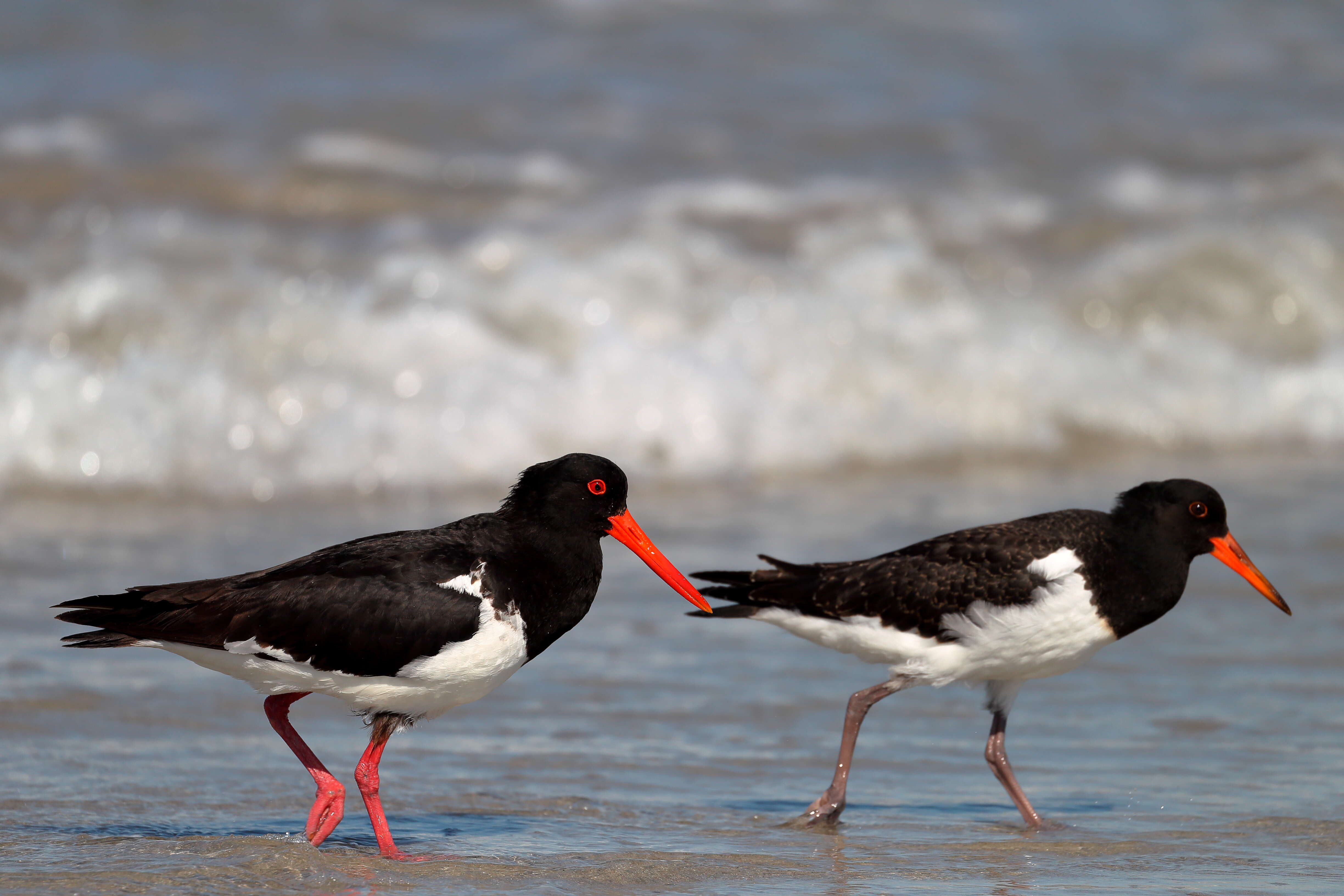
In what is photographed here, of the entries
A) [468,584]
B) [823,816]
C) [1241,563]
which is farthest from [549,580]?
[1241,563]

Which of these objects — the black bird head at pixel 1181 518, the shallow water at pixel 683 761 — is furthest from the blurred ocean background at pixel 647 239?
the black bird head at pixel 1181 518

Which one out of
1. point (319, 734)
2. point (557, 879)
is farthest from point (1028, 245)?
point (557, 879)

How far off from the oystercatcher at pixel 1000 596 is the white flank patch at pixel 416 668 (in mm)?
1245

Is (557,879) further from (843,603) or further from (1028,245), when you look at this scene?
(1028,245)

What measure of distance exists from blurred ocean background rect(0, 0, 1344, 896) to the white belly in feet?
1.66

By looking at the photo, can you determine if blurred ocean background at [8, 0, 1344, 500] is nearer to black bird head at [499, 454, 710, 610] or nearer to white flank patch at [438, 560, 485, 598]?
black bird head at [499, 454, 710, 610]

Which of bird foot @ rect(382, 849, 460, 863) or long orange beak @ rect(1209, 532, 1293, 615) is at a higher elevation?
long orange beak @ rect(1209, 532, 1293, 615)

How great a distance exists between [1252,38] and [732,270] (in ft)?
28.3

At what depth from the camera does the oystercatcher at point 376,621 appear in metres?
4.70

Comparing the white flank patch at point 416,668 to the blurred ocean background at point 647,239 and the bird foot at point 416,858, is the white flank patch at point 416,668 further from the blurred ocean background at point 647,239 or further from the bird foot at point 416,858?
the blurred ocean background at point 647,239

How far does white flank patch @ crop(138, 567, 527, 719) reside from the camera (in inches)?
185

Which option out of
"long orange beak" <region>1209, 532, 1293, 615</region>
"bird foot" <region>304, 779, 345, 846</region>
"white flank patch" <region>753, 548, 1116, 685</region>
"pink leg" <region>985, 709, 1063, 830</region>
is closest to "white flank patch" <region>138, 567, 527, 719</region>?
"bird foot" <region>304, 779, 345, 846</region>

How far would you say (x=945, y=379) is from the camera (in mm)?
11883

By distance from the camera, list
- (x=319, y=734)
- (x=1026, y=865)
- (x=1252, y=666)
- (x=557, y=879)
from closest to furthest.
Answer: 1. (x=557, y=879)
2. (x=1026, y=865)
3. (x=319, y=734)
4. (x=1252, y=666)
